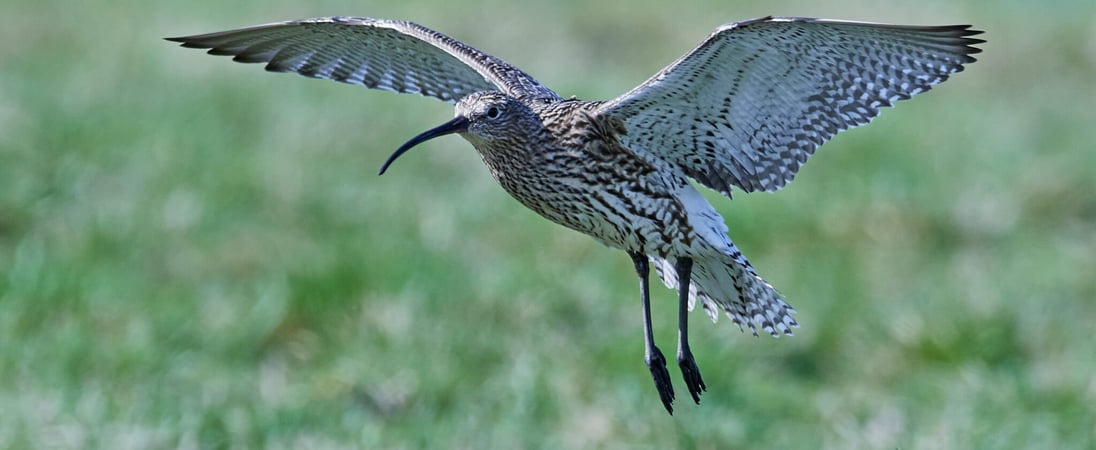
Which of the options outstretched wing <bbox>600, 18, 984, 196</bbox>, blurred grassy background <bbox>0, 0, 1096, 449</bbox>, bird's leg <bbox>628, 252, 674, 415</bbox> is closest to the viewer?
outstretched wing <bbox>600, 18, 984, 196</bbox>

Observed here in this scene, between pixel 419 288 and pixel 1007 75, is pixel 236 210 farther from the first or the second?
pixel 1007 75

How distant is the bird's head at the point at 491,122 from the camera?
5.11 m

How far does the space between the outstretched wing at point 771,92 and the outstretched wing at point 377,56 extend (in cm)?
55

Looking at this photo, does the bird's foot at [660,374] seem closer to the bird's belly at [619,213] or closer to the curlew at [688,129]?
the curlew at [688,129]

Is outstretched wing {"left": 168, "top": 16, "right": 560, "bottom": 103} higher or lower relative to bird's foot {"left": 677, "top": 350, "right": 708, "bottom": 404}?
higher

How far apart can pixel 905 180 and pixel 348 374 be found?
3.84 metres

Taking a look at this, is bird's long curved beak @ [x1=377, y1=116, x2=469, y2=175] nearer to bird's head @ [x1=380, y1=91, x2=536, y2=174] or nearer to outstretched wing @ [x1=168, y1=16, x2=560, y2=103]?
bird's head @ [x1=380, y1=91, x2=536, y2=174]

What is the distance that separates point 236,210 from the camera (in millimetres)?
8922

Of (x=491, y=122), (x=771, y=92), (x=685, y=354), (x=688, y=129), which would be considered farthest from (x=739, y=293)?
(x=491, y=122)

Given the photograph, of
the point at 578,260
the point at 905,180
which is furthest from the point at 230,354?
the point at 905,180

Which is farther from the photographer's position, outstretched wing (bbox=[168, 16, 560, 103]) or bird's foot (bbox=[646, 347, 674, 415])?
outstretched wing (bbox=[168, 16, 560, 103])

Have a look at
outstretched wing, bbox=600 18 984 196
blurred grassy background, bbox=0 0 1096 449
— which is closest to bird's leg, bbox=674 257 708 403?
outstretched wing, bbox=600 18 984 196

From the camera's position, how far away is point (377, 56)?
231 inches

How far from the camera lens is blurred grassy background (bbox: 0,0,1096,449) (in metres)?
6.79
